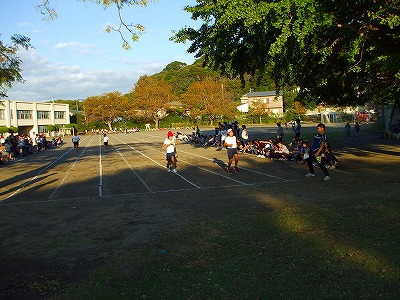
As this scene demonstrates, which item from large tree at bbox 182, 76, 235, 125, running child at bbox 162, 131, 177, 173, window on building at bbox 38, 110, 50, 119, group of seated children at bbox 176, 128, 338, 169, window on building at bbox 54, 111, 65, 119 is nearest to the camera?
group of seated children at bbox 176, 128, 338, 169

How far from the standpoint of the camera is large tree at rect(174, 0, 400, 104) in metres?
10.2

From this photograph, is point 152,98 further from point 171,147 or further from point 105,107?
point 171,147

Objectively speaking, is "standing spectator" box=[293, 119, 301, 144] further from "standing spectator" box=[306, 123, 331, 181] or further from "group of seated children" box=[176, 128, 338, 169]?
"standing spectator" box=[306, 123, 331, 181]

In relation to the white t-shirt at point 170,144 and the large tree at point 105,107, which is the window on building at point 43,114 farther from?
the white t-shirt at point 170,144

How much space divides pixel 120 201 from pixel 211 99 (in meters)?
69.6

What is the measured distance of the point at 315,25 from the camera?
1011 centimetres

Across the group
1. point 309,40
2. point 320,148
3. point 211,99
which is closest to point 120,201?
point 320,148

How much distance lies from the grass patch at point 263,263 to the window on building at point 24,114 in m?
75.2

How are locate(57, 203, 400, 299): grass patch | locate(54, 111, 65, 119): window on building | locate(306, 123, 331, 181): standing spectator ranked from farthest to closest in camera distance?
locate(54, 111, 65, 119): window on building → locate(306, 123, 331, 181): standing spectator → locate(57, 203, 400, 299): grass patch

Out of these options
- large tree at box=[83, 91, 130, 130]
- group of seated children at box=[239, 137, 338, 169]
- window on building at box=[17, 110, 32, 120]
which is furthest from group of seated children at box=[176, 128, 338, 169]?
large tree at box=[83, 91, 130, 130]

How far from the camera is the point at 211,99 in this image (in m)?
77.9

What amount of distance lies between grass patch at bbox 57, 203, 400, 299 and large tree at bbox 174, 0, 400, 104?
591 centimetres

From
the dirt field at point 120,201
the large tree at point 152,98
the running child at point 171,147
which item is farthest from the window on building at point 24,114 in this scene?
the running child at point 171,147

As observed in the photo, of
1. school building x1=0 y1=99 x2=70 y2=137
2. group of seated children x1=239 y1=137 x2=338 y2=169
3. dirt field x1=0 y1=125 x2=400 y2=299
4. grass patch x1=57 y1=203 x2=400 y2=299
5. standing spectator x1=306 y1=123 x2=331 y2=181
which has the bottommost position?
dirt field x1=0 y1=125 x2=400 y2=299
